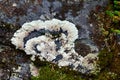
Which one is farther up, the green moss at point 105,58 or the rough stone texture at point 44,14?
the rough stone texture at point 44,14

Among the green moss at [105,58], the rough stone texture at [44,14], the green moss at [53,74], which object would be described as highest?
the rough stone texture at [44,14]

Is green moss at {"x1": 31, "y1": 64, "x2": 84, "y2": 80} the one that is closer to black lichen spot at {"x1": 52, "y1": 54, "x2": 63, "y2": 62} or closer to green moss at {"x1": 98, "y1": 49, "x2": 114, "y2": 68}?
black lichen spot at {"x1": 52, "y1": 54, "x2": 63, "y2": 62}

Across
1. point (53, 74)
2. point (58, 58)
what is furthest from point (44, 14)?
point (53, 74)

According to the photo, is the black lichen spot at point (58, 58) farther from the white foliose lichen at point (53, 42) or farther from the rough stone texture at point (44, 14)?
the rough stone texture at point (44, 14)

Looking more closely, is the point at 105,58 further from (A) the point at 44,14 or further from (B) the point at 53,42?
(A) the point at 44,14

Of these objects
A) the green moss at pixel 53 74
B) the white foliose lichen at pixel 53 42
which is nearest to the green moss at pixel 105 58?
the white foliose lichen at pixel 53 42

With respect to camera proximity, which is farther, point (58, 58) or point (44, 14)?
point (44, 14)

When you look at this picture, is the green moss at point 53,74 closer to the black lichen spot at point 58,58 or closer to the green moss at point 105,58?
the black lichen spot at point 58,58

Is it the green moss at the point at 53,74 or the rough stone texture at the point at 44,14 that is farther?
the rough stone texture at the point at 44,14
